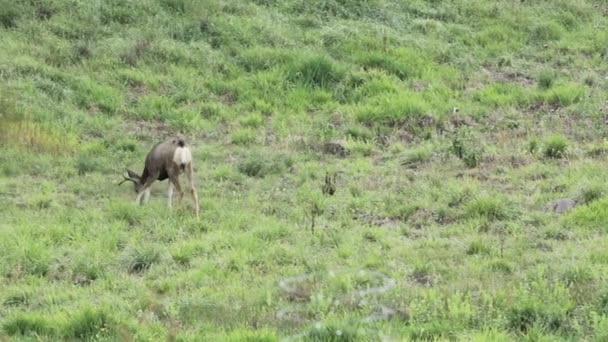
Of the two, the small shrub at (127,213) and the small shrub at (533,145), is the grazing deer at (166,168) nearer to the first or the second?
the small shrub at (127,213)

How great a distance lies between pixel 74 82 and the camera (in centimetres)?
1609

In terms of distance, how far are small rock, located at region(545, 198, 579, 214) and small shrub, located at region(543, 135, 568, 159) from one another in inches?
98.1

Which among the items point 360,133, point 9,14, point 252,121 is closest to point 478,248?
point 360,133

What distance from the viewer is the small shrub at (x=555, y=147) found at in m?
13.1

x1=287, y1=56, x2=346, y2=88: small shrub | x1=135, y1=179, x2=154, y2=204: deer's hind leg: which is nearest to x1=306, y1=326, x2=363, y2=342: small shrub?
x1=135, y1=179, x2=154, y2=204: deer's hind leg

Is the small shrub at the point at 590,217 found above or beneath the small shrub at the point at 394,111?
above

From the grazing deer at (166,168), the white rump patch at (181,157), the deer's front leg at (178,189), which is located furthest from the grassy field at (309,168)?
the white rump patch at (181,157)

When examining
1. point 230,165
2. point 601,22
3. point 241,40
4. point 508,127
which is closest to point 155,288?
point 230,165

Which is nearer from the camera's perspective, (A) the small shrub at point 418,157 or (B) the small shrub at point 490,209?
(B) the small shrub at point 490,209

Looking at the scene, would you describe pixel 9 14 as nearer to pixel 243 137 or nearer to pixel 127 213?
pixel 243 137

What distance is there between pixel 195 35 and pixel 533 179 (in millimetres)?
9047

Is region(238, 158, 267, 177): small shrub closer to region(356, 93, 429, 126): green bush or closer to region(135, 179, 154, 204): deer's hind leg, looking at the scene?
region(135, 179, 154, 204): deer's hind leg

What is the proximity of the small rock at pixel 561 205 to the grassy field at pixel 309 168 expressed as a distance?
16 cm

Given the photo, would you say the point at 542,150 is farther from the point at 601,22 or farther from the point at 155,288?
the point at 601,22
